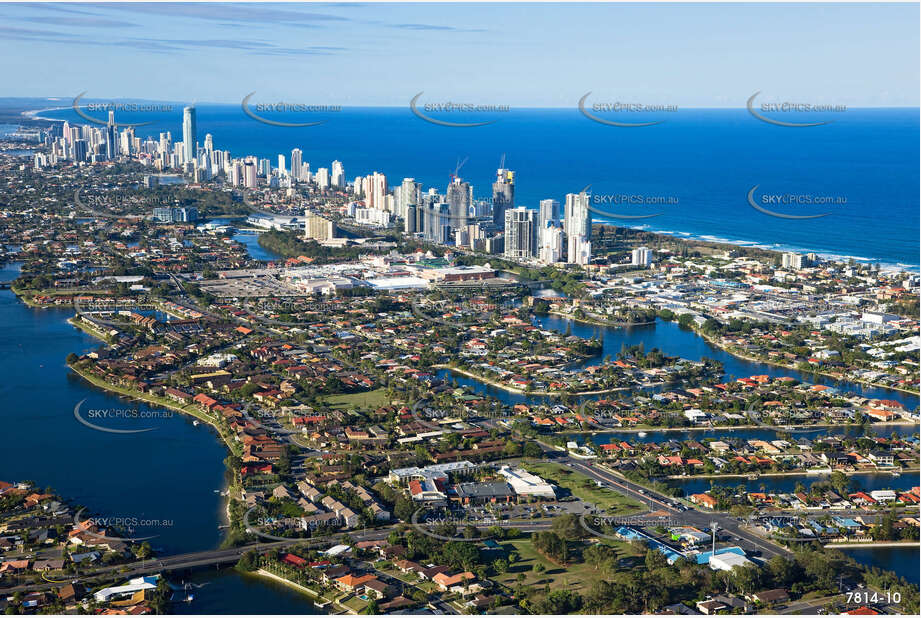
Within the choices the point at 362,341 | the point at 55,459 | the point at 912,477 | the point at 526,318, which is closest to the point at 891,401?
the point at 912,477

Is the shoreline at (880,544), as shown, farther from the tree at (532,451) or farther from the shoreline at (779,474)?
the tree at (532,451)

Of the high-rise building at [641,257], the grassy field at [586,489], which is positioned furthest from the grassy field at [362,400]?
the high-rise building at [641,257]

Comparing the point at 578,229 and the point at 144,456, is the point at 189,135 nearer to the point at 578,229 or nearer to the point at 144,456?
the point at 578,229

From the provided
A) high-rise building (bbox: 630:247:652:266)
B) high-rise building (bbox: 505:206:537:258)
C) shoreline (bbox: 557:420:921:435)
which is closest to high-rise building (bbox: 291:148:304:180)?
high-rise building (bbox: 505:206:537:258)

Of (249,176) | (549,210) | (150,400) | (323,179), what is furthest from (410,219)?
(150,400)

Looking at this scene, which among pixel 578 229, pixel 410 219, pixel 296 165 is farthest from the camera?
pixel 296 165
